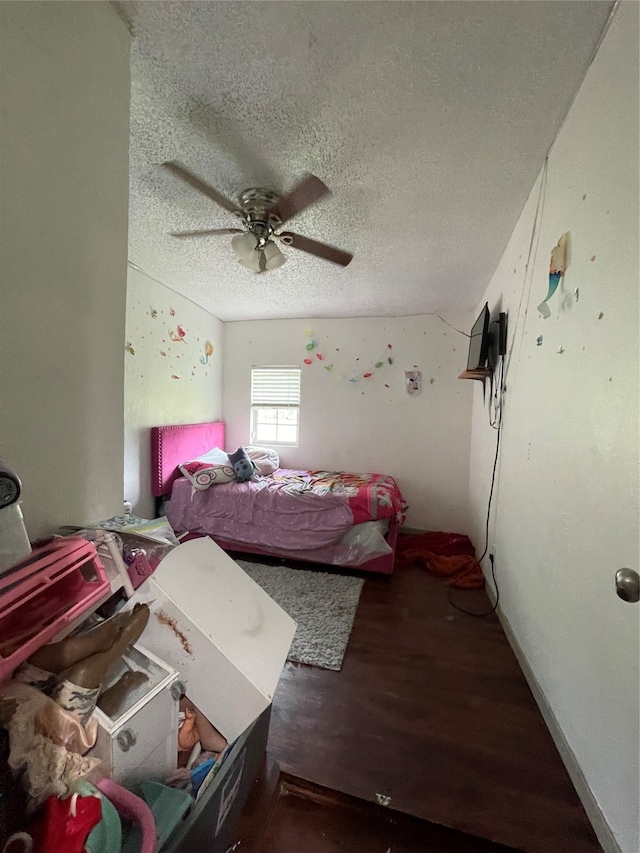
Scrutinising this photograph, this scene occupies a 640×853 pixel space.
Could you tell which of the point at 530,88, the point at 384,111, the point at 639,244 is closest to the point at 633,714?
the point at 639,244

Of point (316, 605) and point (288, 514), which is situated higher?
point (288, 514)

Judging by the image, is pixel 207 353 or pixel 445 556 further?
pixel 207 353

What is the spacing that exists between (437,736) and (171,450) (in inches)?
112

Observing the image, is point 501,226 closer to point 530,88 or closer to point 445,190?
point 445,190

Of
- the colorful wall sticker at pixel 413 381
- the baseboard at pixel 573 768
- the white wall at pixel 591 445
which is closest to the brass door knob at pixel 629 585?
the white wall at pixel 591 445

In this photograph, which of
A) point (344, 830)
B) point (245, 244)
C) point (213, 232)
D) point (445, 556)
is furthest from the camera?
point (445, 556)

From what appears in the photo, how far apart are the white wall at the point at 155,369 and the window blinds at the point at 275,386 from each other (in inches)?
26.0

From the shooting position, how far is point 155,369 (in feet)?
9.66

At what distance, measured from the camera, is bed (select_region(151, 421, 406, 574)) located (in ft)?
8.57

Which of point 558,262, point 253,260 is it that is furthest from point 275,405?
point 558,262

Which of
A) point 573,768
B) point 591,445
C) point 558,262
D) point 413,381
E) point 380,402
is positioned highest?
point 558,262

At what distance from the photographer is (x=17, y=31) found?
26.3 inches

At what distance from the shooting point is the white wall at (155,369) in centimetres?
269

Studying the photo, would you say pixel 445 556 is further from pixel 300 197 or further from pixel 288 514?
pixel 300 197
